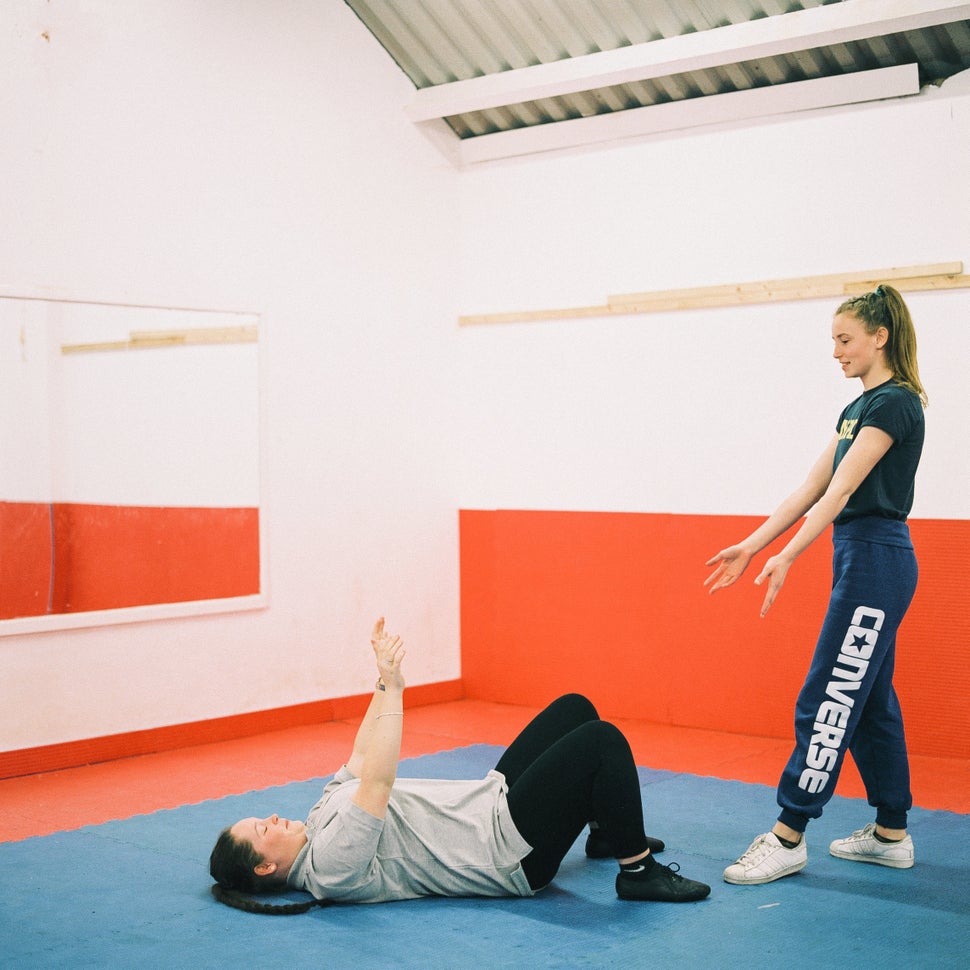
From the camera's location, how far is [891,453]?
3.55m

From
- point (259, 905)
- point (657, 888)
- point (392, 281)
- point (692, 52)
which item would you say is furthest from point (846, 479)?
point (392, 281)

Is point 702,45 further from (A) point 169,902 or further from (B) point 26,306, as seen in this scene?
(A) point 169,902

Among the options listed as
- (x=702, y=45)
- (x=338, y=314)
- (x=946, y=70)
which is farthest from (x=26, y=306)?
(x=946, y=70)

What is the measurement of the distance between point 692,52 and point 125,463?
123 inches

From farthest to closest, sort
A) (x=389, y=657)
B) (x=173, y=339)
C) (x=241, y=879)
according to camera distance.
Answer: (x=173, y=339)
(x=241, y=879)
(x=389, y=657)

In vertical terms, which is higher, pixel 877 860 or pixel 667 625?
pixel 667 625

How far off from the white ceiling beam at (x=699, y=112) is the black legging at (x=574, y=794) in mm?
3410

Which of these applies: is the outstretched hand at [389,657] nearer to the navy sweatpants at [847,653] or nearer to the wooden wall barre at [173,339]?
the navy sweatpants at [847,653]

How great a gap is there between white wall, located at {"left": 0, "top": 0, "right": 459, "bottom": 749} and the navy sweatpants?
3056mm

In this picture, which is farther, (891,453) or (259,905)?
(891,453)

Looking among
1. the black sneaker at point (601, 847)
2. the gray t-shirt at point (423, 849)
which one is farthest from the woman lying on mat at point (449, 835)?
the black sneaker at point (601, 847)

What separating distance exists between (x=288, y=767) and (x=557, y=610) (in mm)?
1831

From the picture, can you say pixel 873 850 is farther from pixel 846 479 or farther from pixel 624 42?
pixel 624 42

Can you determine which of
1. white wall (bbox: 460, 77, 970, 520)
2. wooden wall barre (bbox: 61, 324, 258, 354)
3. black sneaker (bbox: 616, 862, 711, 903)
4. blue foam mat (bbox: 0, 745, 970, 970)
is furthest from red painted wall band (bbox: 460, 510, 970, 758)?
black sneaker (bbox: 616, 862, 711, 903)
